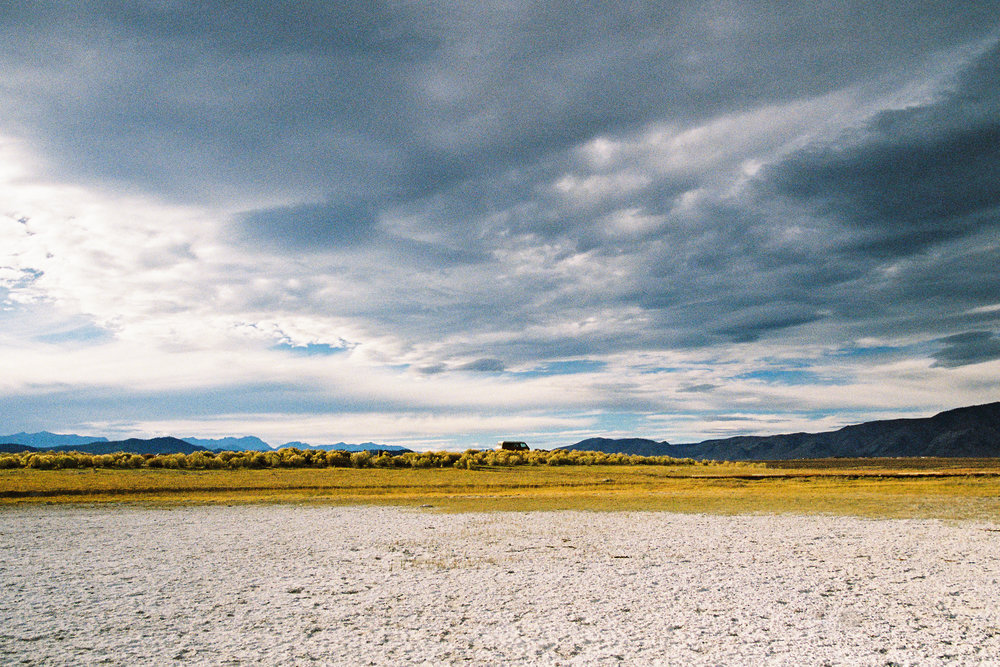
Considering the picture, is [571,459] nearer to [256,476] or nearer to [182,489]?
[256,476]

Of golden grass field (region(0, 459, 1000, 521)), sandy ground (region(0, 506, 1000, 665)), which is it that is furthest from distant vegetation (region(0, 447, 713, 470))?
sandy ground (region(0, 506, 1000, 665))

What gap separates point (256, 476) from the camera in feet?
165

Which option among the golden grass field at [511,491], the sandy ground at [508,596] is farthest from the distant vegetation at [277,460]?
the sandy ground at [508,596]

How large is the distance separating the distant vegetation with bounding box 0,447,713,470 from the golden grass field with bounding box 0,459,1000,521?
2.96 meters

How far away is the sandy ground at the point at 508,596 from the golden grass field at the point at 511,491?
8.28m

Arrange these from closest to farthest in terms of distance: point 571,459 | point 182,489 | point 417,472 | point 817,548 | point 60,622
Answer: point 60,622, point 817,548, point 182,489, point 417,472, point 571,459

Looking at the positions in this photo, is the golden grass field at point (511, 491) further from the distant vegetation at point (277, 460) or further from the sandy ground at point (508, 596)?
the sandy ground at point (508, 596)

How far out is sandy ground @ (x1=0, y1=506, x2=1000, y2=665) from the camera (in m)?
8.62

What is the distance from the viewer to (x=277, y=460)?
200 feet

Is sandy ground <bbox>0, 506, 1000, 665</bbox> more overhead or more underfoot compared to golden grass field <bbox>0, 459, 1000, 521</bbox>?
more overhead

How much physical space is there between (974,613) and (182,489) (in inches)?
1670

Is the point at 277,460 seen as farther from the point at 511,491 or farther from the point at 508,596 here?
the point at 508,596

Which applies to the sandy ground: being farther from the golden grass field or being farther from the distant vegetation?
the distant vegetation

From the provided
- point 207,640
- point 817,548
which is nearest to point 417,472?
point 817,548
